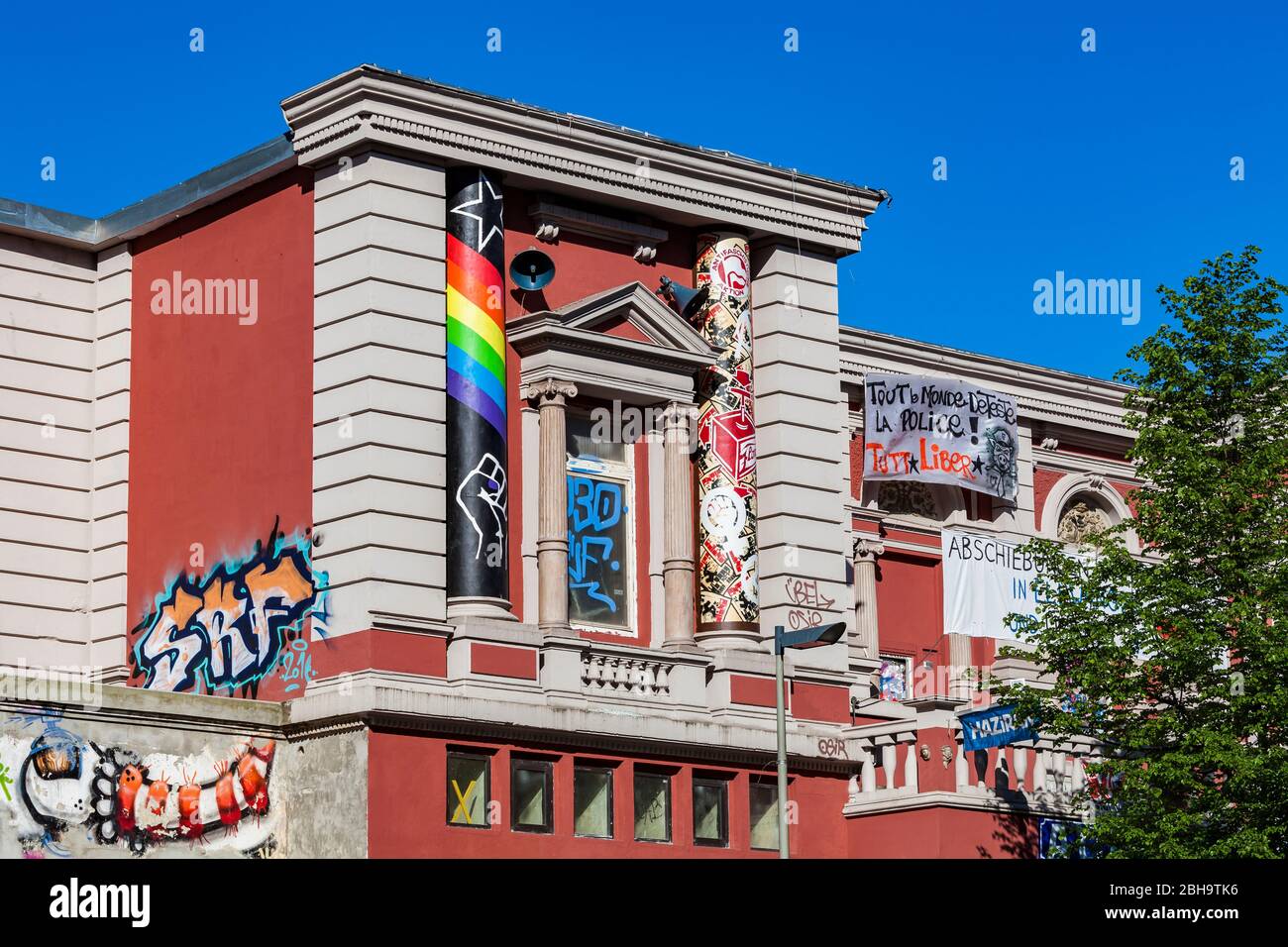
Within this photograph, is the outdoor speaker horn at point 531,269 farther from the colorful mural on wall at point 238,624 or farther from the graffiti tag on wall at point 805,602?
the graffiti tag on wall at point 805,602

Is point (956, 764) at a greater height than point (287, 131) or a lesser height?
lesser

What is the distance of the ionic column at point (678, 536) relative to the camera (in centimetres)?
3772

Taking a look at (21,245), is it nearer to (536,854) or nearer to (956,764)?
(536,854)

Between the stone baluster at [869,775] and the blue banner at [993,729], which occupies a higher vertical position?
the blue banner at [993,729]

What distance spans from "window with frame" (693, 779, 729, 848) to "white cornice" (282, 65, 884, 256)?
9453 millimetres

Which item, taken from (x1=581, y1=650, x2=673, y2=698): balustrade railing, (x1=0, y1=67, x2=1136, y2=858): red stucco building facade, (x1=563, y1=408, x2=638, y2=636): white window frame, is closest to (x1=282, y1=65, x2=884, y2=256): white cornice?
(x1=0, y1=67, x2=1136, y2=858): red stucco building facade

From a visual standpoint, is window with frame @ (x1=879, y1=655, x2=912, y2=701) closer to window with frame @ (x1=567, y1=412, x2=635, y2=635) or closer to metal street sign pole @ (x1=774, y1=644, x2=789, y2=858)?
window with frame @ (x1=567, y1=412, x2=635, y2=635)

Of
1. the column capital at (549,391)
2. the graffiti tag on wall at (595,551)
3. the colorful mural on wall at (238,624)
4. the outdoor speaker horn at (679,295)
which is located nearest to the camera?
the colorful mural on wall at (238,624)

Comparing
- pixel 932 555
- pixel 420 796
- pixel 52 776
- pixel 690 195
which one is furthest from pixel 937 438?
pixel 52 776

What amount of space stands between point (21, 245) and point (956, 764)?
17.8m

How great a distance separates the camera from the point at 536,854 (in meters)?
34.8

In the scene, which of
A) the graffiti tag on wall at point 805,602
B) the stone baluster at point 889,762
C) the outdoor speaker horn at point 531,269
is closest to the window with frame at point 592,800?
the graffiti tag on wall at point 805,602

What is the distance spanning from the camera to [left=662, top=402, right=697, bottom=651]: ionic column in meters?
37.7

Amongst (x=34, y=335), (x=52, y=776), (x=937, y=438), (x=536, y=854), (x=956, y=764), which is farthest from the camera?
(x=937, y=438)
